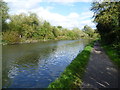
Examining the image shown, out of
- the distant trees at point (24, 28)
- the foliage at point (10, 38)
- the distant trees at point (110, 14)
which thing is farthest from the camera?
the distant trees at point (24, 28)

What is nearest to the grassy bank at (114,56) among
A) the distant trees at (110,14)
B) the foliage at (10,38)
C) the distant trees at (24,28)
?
the distant trees at (110,14)

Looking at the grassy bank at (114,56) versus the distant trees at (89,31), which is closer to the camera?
the grassy bank at (114,56)

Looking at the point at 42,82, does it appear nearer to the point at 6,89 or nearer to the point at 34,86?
the point at 34,86

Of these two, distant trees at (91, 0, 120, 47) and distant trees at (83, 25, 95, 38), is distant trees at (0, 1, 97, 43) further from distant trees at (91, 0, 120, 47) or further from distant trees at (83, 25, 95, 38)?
→ distant trees at (83, 25, 95, 38)

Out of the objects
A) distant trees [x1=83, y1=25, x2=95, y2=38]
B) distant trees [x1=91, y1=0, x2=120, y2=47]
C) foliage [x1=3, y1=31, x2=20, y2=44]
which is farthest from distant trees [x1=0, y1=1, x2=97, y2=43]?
distant trees [x1=83, y1=25, x2=95, y2=38]

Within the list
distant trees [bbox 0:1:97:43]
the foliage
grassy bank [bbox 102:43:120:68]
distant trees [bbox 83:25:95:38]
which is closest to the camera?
grassy bank [bbox 102:43:120:68]

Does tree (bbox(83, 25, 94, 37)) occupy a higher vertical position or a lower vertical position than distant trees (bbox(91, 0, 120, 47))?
higher

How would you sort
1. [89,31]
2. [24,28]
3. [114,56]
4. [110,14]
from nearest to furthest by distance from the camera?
[110,14]
[114,56]
[24,28]
[89,31]

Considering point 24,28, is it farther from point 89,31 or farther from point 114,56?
point 89,31

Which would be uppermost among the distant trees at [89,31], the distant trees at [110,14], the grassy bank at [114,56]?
the distant trees at [89,31]

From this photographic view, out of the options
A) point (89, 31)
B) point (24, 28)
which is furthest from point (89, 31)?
point (24, 28)

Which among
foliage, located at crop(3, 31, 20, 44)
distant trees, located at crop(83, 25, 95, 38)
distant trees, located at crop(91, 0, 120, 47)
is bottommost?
foliage, located at crop(3, 31, 20, 44)

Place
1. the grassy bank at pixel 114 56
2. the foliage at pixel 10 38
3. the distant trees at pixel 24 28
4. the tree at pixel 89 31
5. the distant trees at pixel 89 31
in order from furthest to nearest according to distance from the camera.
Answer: the tree at pixel 89 31
the distant trees at pixel 89 31
the distant trees at pixel 24 28
the foliage at pixel 10 38
the grassy bank at pixel 114 56

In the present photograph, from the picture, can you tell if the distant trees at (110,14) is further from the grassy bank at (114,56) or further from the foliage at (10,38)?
the foliage at (10,38)
